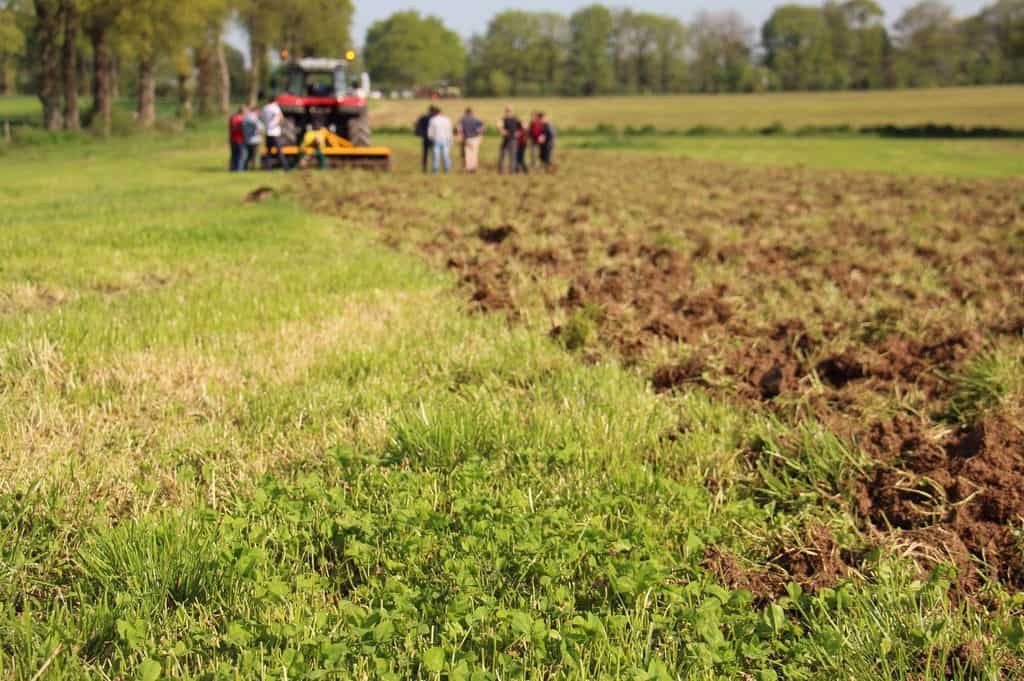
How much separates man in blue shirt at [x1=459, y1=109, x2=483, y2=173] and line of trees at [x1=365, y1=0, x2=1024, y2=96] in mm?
107528

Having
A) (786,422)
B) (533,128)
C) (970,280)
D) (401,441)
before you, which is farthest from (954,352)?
(533,128)

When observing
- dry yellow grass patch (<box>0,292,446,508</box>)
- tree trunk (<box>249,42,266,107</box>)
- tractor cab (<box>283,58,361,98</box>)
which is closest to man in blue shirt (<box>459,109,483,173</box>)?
tractor cab (<box>283,58,361,98</box>)

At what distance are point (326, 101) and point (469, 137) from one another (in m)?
4.20

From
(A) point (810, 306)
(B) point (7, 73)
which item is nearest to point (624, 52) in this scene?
(B) point (7, 73)

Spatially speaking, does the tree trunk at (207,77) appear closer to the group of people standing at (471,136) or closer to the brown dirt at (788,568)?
the group of people standing at (471,136)

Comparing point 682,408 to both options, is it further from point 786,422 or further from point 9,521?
point 9,521

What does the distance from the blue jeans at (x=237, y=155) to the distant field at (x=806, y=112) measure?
3750 centimetres

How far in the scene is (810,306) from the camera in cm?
672

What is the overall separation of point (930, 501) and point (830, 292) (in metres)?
4.09

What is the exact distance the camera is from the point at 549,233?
10500 mm

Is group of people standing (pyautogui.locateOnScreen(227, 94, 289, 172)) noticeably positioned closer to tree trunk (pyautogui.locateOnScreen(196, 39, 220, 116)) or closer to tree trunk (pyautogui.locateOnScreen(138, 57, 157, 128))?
tree trunk (pyautogui.locateOnScreen(138, 57, 157, 128))

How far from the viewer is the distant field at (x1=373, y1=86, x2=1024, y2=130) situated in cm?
5925

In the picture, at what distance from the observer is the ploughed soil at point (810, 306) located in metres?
3.40

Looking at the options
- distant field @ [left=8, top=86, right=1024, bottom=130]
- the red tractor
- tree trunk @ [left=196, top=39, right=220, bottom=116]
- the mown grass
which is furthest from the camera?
distant field @ [left=8, top=86, right=1024, bottom=130]
